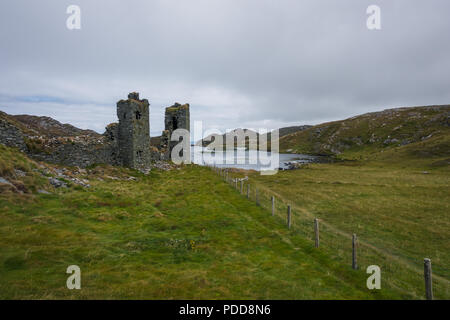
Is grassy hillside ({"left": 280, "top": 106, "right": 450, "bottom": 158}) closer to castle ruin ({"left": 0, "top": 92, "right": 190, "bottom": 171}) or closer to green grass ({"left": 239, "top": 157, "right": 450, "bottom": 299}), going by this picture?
green grass ({"left": 239, "top": 157, "right": 450, "bottom": 299})

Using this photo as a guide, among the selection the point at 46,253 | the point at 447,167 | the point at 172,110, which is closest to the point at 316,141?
the point at 447,167

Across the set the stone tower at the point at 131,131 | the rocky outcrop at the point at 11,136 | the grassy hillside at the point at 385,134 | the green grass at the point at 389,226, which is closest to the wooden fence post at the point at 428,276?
the green grass at the point at 389,226

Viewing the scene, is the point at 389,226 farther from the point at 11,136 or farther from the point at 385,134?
the point at 385,134

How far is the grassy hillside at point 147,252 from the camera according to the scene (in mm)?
8414

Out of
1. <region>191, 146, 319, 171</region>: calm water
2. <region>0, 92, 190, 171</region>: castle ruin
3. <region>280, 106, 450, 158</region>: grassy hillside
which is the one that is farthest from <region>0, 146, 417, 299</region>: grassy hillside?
<region>280, 106, 450, 158</region>: grassy hillside

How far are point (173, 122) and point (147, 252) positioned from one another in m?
46.0

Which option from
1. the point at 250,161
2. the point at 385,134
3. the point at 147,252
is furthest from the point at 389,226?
the point at 385,134

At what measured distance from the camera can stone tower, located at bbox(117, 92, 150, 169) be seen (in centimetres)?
3347

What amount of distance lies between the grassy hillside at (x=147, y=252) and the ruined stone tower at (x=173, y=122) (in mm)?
32414

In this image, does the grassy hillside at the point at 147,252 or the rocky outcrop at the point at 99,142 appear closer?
the grassy hillside at the point at 147,252

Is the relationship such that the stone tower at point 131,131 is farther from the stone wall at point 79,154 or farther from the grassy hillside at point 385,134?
the grassy hillside at point 385,134

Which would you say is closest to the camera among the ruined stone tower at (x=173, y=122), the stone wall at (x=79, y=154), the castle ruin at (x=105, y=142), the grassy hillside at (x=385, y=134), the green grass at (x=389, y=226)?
the green grass at (x=389, y=226)

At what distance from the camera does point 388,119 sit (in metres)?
174

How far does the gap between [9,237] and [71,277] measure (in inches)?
182
